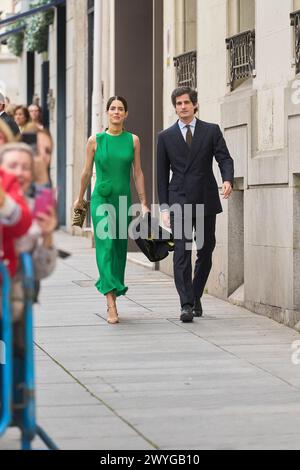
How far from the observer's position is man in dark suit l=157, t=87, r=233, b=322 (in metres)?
12.3

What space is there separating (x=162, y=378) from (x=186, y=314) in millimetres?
3072

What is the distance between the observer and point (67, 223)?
28.2 meters

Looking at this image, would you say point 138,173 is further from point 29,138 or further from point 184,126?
point 29,138

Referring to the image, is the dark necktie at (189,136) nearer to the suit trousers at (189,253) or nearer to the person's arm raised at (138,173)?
the person's arm raised at (138,173)

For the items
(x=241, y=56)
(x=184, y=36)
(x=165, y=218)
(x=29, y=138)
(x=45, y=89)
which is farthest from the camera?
(x=45, y=89)

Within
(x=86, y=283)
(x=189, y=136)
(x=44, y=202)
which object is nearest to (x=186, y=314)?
(x=189, y=136)

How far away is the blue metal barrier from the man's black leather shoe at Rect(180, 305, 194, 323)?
616cm

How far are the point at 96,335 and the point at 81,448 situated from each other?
4.56 meters

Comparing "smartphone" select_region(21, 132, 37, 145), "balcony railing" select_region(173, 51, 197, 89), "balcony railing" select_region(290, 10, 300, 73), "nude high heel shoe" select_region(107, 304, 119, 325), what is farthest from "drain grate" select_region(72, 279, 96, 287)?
"smartphone" select_region(21, 132, 37, 145)

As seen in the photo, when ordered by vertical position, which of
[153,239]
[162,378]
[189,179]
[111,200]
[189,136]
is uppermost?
[189,136]

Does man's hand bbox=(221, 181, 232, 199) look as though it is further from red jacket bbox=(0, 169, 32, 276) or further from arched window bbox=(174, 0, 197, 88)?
red jacket bbox=(0, 169, 32, 276)

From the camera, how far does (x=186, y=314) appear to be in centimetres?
1200

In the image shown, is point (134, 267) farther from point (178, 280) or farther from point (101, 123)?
point (178, 280)
